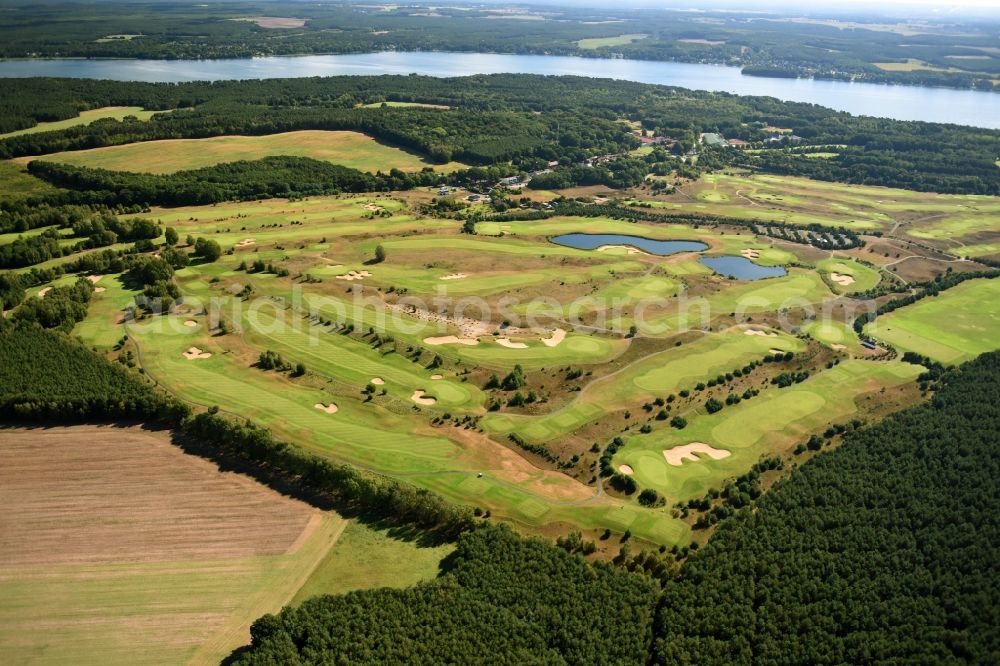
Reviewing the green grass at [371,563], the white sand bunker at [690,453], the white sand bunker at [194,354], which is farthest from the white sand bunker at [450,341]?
the green grass at [371,563]

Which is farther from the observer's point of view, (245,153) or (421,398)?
(245,153)

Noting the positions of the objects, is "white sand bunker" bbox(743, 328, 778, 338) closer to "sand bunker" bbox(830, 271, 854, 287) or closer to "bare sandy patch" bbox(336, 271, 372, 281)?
"sand bunker" bbox(830, 271, 854, 287)

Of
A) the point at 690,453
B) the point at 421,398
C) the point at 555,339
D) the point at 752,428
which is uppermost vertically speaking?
the point at 555,339

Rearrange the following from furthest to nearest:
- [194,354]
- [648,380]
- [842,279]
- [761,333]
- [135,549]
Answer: [842,279], [761,333], [194,354], [648,380], [135,549]

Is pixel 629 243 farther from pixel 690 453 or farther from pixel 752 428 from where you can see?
pixel 690 453

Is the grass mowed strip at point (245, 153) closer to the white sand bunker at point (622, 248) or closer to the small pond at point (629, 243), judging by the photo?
the small pond at point (629, 243)

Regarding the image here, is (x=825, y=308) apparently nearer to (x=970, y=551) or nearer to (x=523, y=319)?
(x=523, y=319)

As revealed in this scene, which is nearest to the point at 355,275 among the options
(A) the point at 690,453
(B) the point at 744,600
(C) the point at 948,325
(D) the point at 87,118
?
(A) the point at 690,453

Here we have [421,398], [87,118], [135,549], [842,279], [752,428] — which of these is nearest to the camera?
[135,549]
